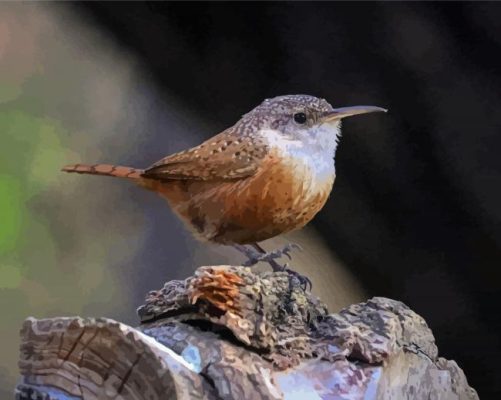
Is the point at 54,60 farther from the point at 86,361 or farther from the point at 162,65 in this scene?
the point at 86,361

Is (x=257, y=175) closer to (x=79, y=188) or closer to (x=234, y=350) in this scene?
(x=234, y=350)

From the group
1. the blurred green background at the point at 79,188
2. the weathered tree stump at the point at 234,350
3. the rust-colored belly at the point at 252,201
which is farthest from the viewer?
the blurred green background at the point at 79,188

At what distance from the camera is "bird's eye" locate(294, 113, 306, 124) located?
914 mm

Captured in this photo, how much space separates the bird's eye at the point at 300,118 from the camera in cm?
91

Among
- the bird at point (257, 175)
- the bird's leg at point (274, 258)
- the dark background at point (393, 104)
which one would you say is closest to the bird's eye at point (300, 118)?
the bird at point (257, 175)

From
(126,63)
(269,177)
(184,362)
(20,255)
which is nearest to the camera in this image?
(184,362)

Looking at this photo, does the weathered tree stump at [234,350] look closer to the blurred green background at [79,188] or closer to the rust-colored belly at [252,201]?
the rust-colored belly at [252,201]

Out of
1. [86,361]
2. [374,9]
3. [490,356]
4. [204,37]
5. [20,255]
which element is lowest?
[20,255]

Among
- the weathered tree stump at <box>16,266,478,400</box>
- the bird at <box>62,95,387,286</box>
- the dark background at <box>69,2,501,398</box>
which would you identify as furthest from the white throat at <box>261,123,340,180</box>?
the dark background at <box>69,2,501,398</box>

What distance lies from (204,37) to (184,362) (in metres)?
0.92

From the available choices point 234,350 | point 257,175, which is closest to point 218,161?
point 257,175

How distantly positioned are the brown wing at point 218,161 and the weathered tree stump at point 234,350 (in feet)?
0.44

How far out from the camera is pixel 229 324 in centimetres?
74

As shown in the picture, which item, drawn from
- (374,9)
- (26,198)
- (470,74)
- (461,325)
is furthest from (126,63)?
(461,325)
